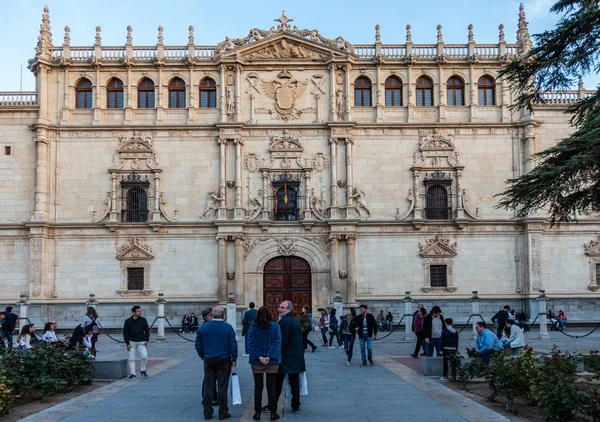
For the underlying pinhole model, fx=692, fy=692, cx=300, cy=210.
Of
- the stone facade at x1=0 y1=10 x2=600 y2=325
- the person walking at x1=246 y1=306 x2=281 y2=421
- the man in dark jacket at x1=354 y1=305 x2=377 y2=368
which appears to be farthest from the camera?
the stone facade at x1=0 y1=10 x2=600 y2=325

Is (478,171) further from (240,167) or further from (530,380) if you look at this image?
(530,380)

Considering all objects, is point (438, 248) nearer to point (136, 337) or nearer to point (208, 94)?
point (208, 94)

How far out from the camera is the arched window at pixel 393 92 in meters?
39.8

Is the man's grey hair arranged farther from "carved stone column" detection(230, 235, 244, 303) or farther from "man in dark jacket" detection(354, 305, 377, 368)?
Result: "carved stone column" detection(230, 235, 244, 303)

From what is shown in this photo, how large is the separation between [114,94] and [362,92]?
46.7 feet

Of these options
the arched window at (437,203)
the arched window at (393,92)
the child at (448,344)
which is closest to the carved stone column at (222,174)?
the arched window at (393,92)

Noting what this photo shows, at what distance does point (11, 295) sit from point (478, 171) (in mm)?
26618

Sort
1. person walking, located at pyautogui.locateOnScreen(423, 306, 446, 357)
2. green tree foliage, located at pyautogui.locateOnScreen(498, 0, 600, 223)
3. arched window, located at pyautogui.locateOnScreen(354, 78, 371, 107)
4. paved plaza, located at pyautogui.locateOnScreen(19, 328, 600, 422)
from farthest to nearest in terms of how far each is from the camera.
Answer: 1. arched window, located at pyautogui.locateOnScreen(354, 78, 371, 107)
2. person walking, located at pyautogui.locateOnScreen(423, 306, 446, 357)
3. green tree foliage, located at pyautogui.locateOnScreen(498, 0, 600, 223)
4. paved plaza, located at pyautogui.locateOnScreen(19, 328, 600, 422)

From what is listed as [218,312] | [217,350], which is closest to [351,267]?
[218,312]

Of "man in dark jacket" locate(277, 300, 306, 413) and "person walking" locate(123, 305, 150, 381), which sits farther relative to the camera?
"person walking" locate(123, 305, 150, 381)

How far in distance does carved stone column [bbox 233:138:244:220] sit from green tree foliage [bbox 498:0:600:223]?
67.2 ft

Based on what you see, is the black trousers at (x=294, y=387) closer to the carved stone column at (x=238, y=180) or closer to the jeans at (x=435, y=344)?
the jeans at (x=435, y=344)

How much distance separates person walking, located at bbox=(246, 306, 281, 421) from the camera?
12344mm

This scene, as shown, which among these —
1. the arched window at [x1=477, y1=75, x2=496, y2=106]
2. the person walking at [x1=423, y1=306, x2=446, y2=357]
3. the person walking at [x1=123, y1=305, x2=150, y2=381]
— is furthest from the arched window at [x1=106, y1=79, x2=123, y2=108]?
the person walking at [x1=423, y1=306, x2=446, y2=357]
